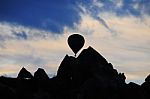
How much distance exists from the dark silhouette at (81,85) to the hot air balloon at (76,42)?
14.2 m

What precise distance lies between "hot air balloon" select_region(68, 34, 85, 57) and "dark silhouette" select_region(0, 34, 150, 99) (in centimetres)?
1423

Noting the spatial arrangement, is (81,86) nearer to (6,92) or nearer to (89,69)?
(89,69)

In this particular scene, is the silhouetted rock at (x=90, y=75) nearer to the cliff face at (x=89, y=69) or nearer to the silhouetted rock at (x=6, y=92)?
the cliff face at (x=89, y=69)

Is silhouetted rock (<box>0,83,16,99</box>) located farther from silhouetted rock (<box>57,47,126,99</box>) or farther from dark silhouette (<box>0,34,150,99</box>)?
silhouetted rock (<box>57,47,126,99</box>)

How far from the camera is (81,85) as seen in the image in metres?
59.5

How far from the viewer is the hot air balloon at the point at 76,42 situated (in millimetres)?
80750

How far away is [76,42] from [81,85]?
24.1 meters

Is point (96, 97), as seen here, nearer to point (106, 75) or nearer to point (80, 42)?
point (106, 75)

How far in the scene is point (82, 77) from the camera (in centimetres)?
6334

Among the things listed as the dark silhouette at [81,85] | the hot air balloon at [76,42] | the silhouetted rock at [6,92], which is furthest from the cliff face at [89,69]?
the hot air balloon at [76,42]

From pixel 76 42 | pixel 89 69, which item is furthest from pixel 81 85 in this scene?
pixel 76 42

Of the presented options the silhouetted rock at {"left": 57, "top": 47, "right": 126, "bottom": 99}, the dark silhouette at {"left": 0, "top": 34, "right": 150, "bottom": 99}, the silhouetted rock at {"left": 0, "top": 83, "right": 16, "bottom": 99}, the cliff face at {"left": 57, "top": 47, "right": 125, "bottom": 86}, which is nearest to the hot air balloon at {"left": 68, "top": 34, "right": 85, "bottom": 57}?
the silhouetted rock at {"left": 57, "top": 47, "right": 126, "bottom": 99}

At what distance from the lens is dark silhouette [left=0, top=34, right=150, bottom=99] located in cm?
5534

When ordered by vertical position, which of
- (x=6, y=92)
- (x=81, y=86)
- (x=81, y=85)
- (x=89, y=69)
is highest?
(x=89, y=69)
